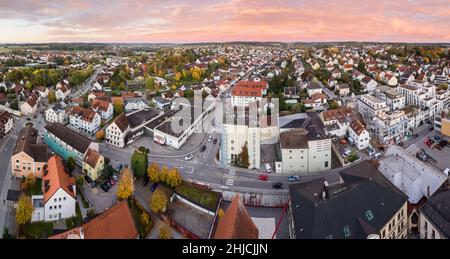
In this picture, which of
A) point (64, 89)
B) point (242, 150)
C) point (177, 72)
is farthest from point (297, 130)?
point (177, 72)

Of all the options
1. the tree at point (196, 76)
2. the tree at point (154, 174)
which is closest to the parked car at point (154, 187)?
the tree at point (154, 174)

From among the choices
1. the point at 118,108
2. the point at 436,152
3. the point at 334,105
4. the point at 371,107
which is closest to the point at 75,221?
the point at 118,108

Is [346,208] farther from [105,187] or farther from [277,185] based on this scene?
[105,187]

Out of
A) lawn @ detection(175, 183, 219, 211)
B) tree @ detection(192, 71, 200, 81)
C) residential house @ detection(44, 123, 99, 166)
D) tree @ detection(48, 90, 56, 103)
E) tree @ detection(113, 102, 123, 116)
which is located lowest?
lawn @ detection(175, 183, 219, 211)

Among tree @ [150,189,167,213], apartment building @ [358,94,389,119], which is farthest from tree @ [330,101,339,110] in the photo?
tree @ [150,189,167,213]

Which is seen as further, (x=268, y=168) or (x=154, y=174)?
(x=268, y=168)

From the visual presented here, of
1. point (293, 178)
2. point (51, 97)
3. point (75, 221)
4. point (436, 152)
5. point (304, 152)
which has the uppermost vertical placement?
point (51, 97)

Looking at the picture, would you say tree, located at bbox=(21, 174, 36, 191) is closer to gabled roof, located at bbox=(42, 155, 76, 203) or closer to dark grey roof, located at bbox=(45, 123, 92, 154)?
gabled roof, located at bbox=(42, 155, 76, 203)
